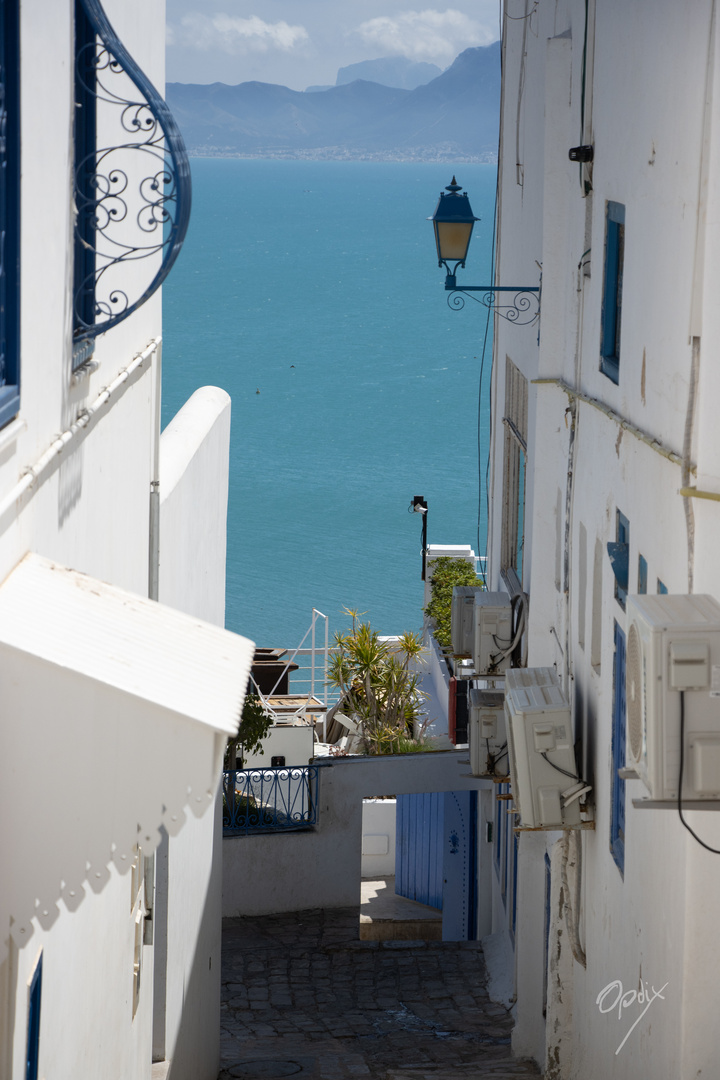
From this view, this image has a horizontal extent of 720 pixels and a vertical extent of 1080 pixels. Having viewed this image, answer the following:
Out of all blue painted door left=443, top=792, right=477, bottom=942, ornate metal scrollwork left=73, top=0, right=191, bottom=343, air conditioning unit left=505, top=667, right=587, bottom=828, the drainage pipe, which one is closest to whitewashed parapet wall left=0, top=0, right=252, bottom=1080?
the drainage pipe

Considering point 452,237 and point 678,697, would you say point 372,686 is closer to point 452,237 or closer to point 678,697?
point 452,237

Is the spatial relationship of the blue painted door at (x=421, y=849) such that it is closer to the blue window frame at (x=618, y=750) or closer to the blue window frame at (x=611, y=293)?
the blue window frame at (x=618, y=750)

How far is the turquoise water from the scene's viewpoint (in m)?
51.3

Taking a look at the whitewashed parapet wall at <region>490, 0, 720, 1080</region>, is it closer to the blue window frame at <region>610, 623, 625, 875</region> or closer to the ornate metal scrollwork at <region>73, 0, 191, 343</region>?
the blue window frame at <region>610, 623, 625, 875</region>

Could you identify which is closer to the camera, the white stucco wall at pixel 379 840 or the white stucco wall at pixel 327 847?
the white stucco wall at pixel 327 847

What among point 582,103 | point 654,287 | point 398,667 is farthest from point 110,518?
point 398,667

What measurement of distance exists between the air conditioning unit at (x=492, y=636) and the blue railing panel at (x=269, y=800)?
4265 millimetres

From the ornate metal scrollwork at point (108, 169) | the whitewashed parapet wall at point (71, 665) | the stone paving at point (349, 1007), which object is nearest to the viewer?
the whitewashed parapet wall at point (71, 665)

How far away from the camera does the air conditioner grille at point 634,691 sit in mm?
4965

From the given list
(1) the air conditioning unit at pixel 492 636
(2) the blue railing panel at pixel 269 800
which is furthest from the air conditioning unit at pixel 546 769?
(2) the blue railing panel at pixel 269 800

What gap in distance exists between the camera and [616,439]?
22.7 ft

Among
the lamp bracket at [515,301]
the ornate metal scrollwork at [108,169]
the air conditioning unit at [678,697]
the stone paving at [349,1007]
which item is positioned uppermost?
the lamp bracket at [515,301]
